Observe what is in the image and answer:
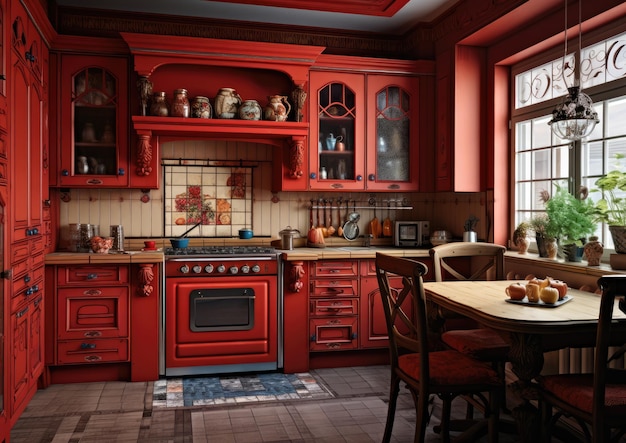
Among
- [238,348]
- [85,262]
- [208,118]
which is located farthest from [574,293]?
[85,262]

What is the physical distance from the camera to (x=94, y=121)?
4.19 meters

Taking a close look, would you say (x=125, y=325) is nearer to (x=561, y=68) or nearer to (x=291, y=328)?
(x=291, y=328)

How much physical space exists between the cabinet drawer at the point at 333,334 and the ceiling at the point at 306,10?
2227 mm

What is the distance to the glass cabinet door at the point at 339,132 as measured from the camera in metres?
4.55

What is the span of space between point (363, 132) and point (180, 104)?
1412mm

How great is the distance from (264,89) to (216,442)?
260 cm

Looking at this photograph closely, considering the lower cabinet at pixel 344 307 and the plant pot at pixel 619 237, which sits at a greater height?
the plant pot at pixel 619 237

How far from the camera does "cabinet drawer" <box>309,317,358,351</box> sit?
4.28 m

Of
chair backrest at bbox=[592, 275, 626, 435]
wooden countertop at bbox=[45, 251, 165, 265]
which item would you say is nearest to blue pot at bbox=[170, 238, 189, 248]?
wooden countertop at bbox=[45, 251, 165, 265]

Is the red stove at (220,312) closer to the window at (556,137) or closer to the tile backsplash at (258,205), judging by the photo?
the tile backsplash at (258,205)

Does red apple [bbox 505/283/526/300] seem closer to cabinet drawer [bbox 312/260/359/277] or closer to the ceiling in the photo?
cabinet drawer [bbox 312/260/359/277]

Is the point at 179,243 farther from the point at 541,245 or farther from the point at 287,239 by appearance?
the point at 541,245

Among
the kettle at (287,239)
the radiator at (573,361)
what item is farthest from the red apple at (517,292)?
the kettle at (287,239)

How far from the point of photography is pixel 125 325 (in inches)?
156
